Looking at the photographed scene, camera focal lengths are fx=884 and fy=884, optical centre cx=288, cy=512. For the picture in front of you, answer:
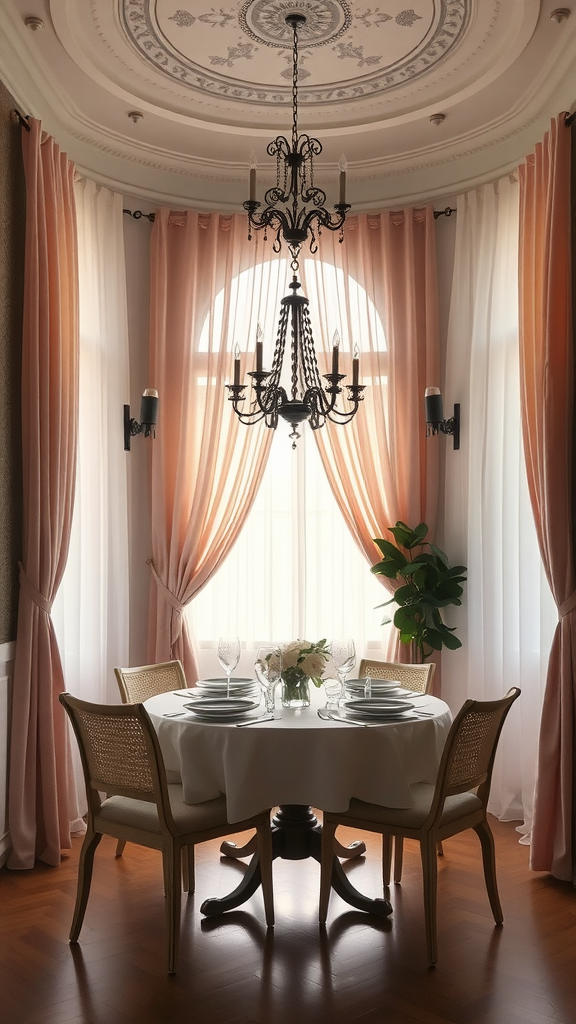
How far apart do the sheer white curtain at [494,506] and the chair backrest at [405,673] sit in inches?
28.8

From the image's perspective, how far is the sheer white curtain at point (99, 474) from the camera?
4.92 metres

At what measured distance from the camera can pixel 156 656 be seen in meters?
5.34

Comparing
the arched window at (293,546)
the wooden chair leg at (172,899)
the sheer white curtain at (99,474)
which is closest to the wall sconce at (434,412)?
the arched window at (293,546)

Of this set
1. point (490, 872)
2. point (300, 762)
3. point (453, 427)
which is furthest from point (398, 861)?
point (453, 427)

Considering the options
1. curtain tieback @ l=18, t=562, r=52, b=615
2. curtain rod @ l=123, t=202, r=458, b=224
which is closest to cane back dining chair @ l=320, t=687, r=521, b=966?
curtain tieback @ l=18, t=562, r=52, b=615

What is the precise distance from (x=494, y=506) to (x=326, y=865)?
A: 2.40m

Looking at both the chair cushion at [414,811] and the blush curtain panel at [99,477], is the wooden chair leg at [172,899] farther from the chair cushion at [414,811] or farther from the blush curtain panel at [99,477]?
the blush curtain panel at [99,477]


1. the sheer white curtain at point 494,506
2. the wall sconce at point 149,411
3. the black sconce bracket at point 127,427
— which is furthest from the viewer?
the black sconce bracket at point 127,427

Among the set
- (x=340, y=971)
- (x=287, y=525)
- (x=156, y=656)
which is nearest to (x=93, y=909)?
(x=340, y=971)

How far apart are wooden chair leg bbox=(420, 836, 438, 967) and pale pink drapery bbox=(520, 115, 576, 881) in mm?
1110

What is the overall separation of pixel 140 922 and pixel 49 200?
3385 millimetres

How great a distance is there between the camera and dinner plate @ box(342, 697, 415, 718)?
11.1ft

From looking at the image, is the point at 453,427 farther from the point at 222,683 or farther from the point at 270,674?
the point at 270,674

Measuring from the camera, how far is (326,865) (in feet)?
11.2
